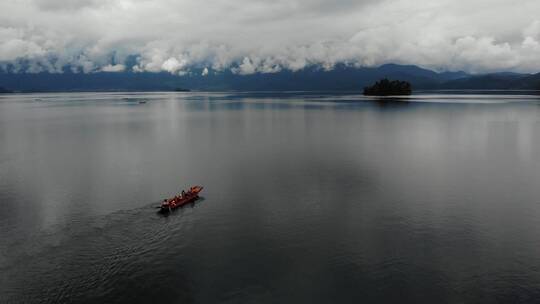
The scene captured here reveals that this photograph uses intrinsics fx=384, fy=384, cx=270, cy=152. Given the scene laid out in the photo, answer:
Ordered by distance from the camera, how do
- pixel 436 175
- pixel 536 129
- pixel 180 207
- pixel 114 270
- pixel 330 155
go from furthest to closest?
pixel 536 129
pixel 330 155
pixel 436 175
pixel 180 207
pixel 114 270

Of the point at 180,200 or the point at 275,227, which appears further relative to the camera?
the point at 180,200

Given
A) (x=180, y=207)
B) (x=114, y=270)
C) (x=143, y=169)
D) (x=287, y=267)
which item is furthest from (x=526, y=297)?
(x=143, y=169)

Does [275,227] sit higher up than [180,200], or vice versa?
[180,200]

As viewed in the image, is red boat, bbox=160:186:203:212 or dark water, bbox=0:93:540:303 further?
red boat, bbox=160:186:203:212

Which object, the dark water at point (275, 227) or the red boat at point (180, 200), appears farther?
the red boat at point (180, 200)

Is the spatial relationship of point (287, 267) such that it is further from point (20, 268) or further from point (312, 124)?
point (312, 124)
